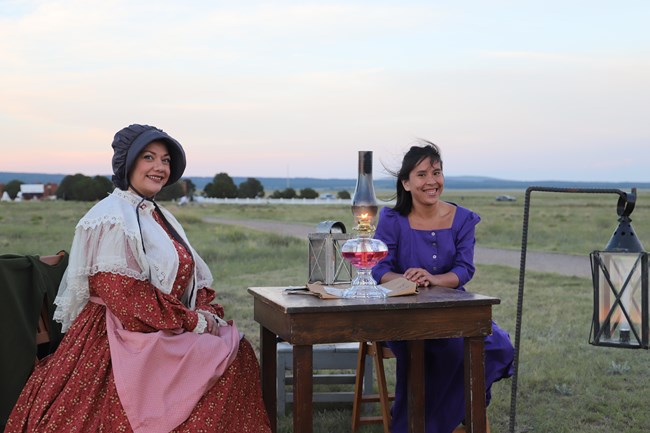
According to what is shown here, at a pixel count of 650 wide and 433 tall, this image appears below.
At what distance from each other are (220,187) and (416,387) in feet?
279

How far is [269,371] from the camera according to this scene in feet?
14.2

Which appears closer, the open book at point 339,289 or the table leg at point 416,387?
the open book at point 339,289

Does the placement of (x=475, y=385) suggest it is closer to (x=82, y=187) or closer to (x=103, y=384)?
(x=103, y=384)

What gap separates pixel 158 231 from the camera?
3.79m

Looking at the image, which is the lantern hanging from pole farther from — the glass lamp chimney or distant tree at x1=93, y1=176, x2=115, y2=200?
distant tree at x1=93, y1=176, x2=115, y2=200

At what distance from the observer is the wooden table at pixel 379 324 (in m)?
3.46

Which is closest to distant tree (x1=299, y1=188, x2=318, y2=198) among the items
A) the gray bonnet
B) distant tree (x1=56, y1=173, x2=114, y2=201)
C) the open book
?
distant tree (x1=56, y1=173, x2=114, y2=201)

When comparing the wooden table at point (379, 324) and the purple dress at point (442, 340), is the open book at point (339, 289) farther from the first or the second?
the purple dress at point (442, 340)

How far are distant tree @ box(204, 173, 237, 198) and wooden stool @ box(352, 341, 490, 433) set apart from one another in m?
83.9

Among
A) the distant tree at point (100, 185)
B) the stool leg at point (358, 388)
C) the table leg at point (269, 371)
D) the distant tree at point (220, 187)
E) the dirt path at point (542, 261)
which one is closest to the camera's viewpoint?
the table leg at point (269, 371)

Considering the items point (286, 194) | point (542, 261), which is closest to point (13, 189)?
→ point (286, 194)

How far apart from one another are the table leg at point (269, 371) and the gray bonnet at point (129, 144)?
103cm

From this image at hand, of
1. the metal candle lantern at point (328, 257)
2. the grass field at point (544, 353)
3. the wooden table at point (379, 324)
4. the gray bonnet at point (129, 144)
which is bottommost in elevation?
the grass field at point (544, 353)

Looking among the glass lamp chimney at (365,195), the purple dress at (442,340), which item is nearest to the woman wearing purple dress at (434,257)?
the purple dress at (442,340)
